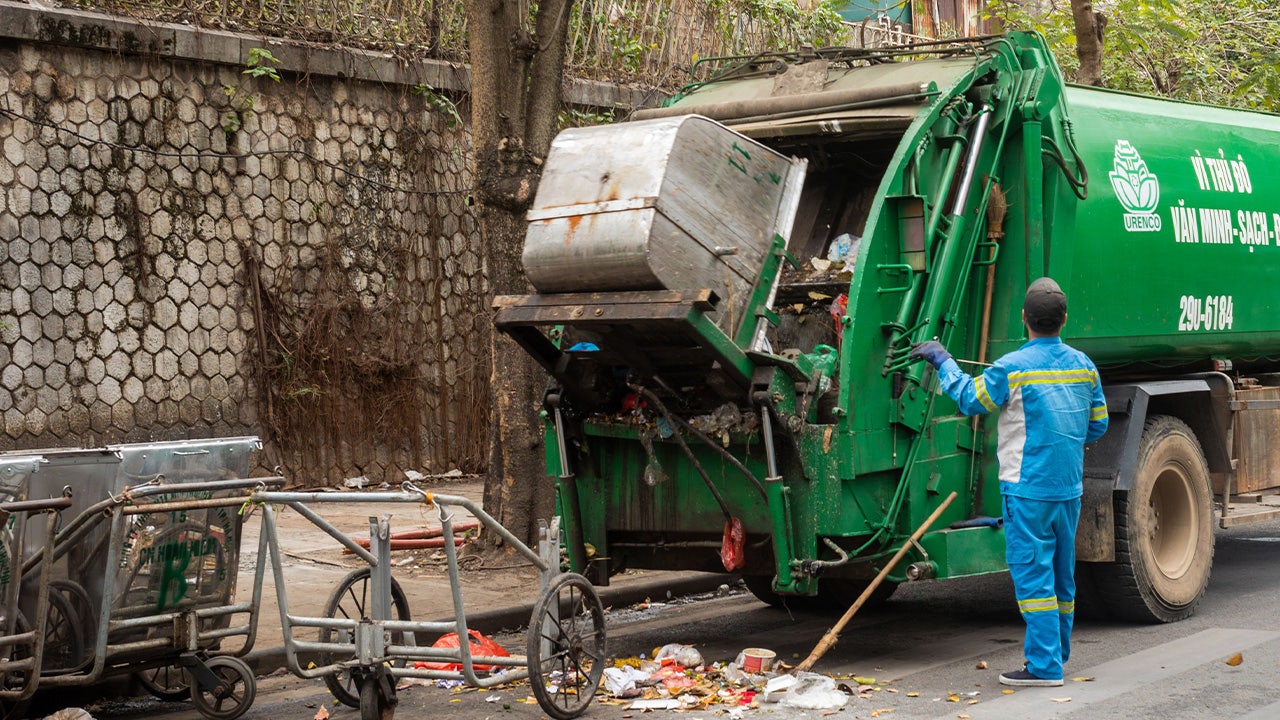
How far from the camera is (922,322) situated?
20.5 ft

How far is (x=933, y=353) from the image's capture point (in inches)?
235

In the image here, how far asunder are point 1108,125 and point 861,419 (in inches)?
100

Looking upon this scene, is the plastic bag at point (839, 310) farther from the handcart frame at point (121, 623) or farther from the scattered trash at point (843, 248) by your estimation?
the handcart frame at point (121, 623)

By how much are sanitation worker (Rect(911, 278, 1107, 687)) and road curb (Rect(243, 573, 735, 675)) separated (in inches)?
83.8

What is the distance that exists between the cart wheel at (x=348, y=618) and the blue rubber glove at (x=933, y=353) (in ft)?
7.71

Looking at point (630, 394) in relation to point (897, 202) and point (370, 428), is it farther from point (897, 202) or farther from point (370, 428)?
point (370, 428)

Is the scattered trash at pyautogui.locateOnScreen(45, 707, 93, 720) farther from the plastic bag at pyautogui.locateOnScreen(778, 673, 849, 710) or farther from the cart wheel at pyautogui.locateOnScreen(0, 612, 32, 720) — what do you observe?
the plastic bag at pyautogui.locateOnScreen(778, 673, 849, 710)

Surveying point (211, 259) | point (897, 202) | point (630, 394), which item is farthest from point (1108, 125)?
point (211, 259)

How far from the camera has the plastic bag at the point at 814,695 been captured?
18.5ft

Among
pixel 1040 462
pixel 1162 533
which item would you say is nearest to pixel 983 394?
pixel 1040 462

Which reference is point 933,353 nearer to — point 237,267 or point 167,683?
point 167,683

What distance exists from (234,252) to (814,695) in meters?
6.53

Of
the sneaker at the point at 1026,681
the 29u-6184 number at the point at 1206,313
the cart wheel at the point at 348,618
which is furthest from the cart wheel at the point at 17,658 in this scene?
the 29u-6184 number at the point at 1206,313

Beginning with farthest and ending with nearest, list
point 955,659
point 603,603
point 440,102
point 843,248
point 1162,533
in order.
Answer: point 440,102 < point 603,603 < point 1162,533 < point 843,248 < point 955,659
